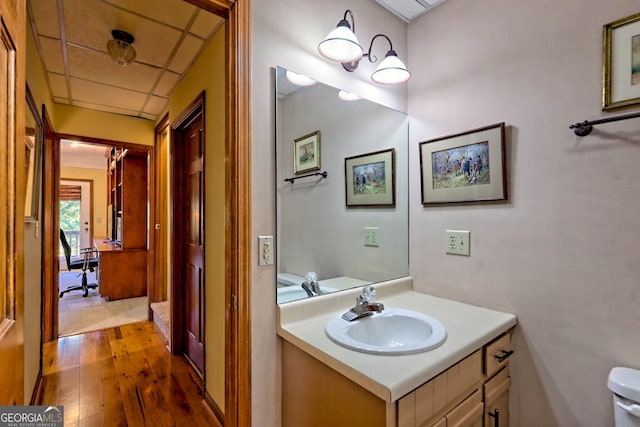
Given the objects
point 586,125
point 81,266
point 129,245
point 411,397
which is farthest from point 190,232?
point 81,266

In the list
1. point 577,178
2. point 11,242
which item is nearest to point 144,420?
point 11,242

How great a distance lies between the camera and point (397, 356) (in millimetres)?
1017

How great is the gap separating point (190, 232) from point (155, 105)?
5.01 ft

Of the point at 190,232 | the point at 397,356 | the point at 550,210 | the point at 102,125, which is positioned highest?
the point at 102,125

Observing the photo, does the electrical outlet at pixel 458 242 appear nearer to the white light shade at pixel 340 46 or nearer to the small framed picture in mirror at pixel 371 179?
the small framed picture in mirror at pixel 371 179

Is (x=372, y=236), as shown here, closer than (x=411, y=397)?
No

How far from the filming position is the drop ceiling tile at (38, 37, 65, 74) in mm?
1989

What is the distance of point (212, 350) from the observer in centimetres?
196

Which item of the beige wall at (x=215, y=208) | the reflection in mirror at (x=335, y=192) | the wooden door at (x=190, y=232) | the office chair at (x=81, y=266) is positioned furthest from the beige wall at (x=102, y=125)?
the reflection in mirror at (x=335, y=192)

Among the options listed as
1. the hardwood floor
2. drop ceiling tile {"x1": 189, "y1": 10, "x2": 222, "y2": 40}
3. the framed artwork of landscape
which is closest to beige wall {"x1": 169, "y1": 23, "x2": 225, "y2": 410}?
drop ceiling tile {"x1": 189, "y1": 10, "x2": 222, "y2": 40}

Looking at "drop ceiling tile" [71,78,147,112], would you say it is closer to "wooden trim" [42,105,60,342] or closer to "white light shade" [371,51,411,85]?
"wooden trim" [42,105,60,342]

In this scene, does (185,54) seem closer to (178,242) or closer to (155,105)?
(155,105)

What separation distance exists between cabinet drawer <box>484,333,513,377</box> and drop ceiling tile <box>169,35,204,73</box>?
2.39m

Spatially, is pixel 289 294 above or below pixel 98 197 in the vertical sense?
below
